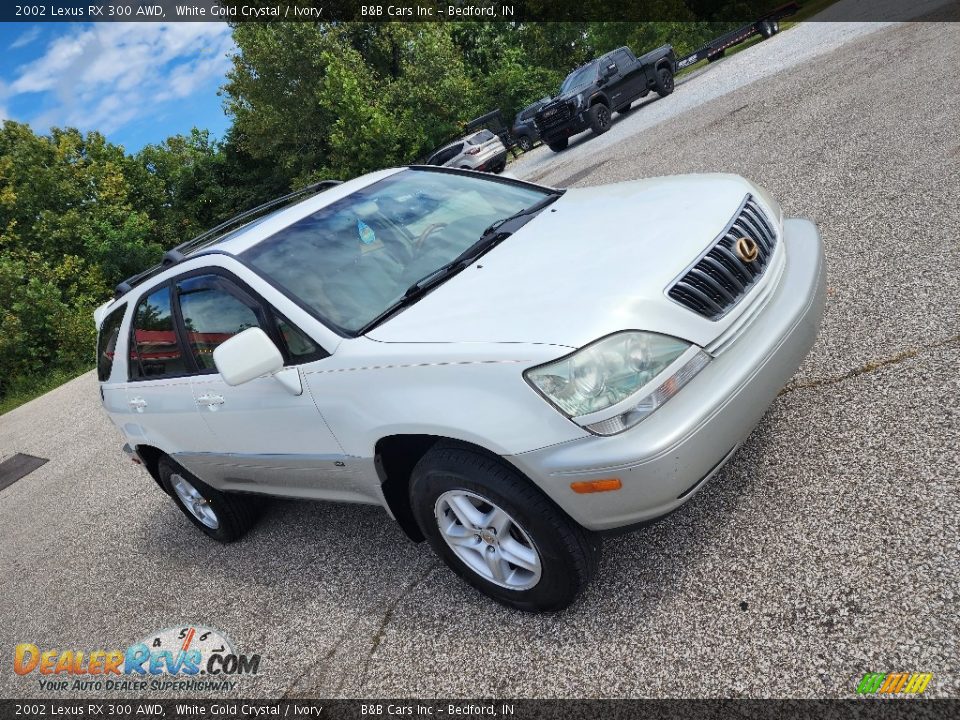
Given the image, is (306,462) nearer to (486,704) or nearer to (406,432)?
(406,432)

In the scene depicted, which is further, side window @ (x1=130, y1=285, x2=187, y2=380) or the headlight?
side window @ (x1=130, y1=285, x2=187, y2=380)

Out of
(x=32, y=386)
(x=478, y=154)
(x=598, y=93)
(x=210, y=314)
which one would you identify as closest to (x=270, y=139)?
(x=478, y=154)

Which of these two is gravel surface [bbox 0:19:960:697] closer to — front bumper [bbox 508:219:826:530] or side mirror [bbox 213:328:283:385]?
front bumper [bbox 508:219:826:530]

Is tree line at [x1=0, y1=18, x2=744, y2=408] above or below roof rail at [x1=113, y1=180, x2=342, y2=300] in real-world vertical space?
above

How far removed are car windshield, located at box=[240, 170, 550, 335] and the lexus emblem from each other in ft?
4.23

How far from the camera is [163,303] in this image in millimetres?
4199

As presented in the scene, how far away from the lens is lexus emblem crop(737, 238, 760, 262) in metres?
3.05

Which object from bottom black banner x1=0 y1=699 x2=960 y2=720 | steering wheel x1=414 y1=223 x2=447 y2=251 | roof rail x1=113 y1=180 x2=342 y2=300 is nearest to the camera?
bottom black banner x1=0 y1=699 x2=960 y2=720

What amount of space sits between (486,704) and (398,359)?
1.35 m

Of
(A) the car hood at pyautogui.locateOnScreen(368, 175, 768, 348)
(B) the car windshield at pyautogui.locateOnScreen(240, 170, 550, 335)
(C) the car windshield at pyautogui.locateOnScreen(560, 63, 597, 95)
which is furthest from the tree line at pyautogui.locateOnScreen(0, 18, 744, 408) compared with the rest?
(A) the car hood at pyautogui.locateOnScreen(368, 175, 768, 348)

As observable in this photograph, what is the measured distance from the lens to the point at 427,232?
3.79m

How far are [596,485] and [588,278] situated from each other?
2.73 ft

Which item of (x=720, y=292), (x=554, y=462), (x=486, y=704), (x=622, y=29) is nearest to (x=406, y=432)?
(x=554, y=462)

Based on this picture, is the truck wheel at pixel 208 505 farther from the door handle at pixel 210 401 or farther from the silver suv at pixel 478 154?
the silver suv at pixel 478 154
